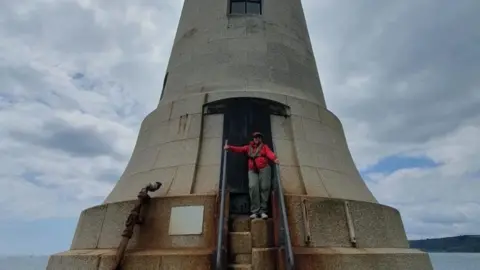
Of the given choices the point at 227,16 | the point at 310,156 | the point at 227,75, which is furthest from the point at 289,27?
the point at 310,156

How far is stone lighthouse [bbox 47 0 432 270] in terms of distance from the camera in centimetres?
595

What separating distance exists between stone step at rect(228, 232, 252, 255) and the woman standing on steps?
43 centimetres

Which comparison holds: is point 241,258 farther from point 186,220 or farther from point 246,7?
point 246,7

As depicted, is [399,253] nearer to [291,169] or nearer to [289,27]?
[291,169]

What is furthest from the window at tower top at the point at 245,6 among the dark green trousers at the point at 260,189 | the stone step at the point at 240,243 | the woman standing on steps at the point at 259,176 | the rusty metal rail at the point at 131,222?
the stone step at the point at 240,243

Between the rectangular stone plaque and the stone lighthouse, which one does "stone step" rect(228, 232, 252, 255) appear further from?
the rectangular stone plaque

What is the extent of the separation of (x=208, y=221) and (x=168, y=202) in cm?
79

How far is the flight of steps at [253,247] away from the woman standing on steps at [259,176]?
1.00 ft

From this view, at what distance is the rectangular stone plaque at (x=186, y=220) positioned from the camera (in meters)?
6.39

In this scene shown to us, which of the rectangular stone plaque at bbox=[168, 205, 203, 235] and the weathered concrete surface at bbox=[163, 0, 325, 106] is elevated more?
the weathered concrete surface at bbox=[163, 0, 325, 106]

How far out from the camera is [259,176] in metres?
6.59

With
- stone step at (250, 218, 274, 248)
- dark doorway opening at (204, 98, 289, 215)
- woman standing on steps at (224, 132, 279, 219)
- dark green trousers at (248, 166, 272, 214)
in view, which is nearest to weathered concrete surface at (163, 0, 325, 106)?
dark doorway opening at (204, 98, 289, 215)

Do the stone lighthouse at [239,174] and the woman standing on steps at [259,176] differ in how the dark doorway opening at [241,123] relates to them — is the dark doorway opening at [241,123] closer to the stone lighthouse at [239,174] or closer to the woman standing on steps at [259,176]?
the stone lighthouse at [239,174]

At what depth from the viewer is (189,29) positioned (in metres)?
11.1
